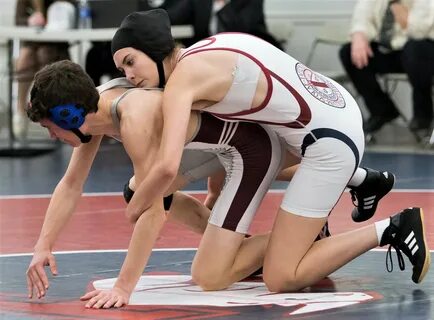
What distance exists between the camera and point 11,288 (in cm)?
473

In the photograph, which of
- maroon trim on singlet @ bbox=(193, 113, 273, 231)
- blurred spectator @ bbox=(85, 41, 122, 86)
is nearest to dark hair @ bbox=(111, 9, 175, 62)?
maroon trim on singlet @ bbox=(193, 113, 273, 231)

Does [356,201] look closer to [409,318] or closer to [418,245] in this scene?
[418,245]

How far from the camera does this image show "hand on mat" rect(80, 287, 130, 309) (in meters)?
4.23

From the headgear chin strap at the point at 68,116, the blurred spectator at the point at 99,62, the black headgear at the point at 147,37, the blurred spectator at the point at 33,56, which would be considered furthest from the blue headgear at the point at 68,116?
the blurred spectator at the point at 99,62

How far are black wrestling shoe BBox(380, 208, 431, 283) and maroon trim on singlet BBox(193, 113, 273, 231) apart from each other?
498mm

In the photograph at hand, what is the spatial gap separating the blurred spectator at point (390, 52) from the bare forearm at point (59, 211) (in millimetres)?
5560

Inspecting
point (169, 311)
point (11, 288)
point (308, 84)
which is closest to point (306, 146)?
point (308, 84)

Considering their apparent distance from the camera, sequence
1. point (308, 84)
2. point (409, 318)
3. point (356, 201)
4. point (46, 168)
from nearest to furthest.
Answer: point (409, 318), point (308, 84), point (356, 201), point (46, 168)

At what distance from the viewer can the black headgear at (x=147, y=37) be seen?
4.36 meters

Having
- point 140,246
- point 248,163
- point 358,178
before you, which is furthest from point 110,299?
point 358,178

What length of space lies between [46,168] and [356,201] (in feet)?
14.5

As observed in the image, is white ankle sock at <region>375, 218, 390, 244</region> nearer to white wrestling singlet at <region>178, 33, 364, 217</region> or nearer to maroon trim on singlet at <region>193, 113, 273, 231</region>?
white wrestling singlet at <region>178, 33, 364, 217</region>

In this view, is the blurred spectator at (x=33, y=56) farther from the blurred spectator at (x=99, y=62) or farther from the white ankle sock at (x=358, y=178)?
the white ankle sock at (x=358, y=178)

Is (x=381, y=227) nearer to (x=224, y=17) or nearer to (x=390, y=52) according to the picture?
(x=390, y=52)
